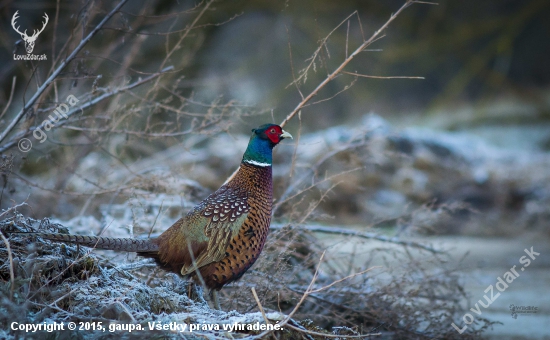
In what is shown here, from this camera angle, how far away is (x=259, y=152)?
3.17 metres

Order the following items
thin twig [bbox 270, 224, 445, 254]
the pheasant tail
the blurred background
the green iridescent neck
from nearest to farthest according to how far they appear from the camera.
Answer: the pheasant tail < the green iridescent neck < thin twig [bbox 270, 224, 445, 254] < the blurred background

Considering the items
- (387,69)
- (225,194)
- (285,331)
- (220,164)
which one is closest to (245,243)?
(225,194)

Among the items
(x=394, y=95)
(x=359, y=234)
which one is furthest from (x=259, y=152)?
(x=394, y=95)

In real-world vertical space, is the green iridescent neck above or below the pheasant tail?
above

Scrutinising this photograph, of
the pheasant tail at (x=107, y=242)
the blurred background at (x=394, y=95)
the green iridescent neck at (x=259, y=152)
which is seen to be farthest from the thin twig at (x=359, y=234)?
the blurred background at (x=394, y=95)

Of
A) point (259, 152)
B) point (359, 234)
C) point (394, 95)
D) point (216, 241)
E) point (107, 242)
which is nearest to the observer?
point (107, 242)

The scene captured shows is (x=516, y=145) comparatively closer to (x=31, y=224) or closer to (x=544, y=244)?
(x=544, y=244)

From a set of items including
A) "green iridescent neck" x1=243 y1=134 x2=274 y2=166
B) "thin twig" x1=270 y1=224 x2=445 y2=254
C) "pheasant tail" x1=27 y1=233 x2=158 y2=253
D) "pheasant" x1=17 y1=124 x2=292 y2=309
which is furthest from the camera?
"thin twig" x1=270 y1=224 x2=445 y2=254

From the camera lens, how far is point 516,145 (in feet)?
30.2

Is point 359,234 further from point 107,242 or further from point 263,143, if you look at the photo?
point 107,242

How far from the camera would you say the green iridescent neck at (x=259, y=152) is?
125 inches

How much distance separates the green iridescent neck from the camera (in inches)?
125

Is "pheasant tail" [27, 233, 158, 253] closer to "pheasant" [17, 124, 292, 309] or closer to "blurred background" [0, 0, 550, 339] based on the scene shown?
"pheasant" [17, 124, 292, 309]

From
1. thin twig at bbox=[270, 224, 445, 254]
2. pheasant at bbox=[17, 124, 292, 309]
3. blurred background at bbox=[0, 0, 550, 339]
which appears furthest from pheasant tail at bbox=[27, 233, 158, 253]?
blurred background at bbox=[0, 0, 550, 339]
